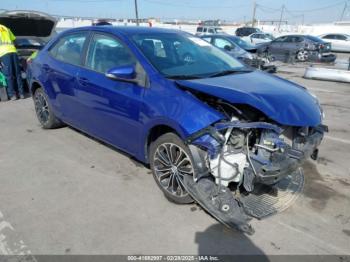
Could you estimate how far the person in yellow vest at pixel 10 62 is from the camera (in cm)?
740

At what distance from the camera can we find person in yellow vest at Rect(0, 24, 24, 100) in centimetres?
740

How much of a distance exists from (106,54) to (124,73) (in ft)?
2.42

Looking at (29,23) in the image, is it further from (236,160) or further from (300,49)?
(300,49)

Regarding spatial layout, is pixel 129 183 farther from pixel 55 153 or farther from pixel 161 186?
pixel 55 153

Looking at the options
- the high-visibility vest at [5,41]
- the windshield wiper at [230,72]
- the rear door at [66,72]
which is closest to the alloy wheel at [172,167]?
the windshield wiper at [230,72]

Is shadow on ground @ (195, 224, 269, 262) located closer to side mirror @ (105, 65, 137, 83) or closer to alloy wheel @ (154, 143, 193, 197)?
alloy wheel @ (154, 143, 193, 197)

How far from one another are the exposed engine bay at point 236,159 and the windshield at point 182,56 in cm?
78

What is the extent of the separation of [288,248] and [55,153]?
332 centimetres

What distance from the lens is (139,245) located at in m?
2.76

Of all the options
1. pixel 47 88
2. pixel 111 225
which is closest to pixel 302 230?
pixel 111 225

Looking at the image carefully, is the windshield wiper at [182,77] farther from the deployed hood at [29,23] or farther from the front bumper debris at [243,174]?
the deployed hood at [29,23]

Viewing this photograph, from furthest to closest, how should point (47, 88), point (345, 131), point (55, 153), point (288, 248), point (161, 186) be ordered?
point (345, 131) < point (47, 88) < point (55, 153) < point (161, 186) < point (288, 248)

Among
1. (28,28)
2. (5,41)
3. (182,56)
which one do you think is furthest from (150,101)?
(28,28)

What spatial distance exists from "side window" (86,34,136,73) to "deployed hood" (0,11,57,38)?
16.9 ft
